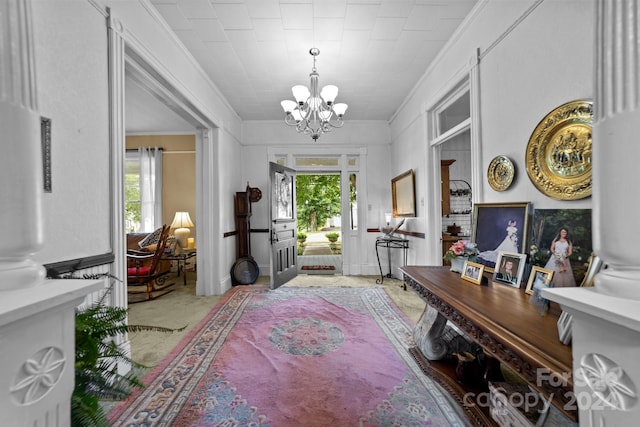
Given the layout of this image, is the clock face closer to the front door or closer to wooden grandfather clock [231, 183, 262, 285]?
wooden grandfather clock [231, 183, 262, 285]

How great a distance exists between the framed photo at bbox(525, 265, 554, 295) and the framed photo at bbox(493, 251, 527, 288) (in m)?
0.16

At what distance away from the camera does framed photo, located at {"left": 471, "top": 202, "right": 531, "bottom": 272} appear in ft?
6.19

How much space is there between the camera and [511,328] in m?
1.11

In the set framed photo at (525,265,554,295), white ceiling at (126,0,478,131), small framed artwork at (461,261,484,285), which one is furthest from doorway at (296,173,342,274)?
framed photo at (525,265,554,295)

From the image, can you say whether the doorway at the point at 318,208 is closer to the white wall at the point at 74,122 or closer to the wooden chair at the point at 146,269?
the wooden chair at the point at 146,269

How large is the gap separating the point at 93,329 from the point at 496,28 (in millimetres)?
3238

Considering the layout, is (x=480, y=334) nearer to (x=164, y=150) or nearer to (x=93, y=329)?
(x=93, y=329)

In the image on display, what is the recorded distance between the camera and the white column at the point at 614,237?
62cm

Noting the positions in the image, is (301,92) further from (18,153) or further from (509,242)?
(18,153)

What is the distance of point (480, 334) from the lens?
1.25m

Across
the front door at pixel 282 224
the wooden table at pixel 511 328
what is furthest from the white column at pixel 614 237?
the front door at pixel 282 224

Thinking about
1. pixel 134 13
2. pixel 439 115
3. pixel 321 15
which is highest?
pixel 321 15

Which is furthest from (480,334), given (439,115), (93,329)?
(439,115)

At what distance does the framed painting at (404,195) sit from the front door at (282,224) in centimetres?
191
